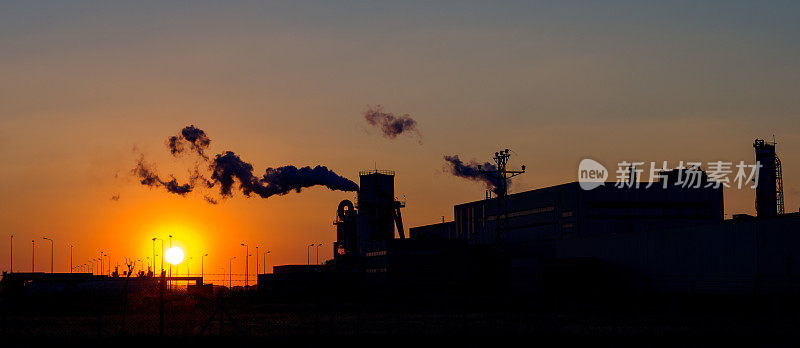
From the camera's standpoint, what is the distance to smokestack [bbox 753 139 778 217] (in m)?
115

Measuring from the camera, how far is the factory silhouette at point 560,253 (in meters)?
74.3

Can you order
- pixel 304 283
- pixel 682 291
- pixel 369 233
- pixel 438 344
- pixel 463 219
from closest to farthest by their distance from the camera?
pixel 438 344 → pixel 682 291 → pixel 304 283 → pixel 369 233 → pixel 463 219

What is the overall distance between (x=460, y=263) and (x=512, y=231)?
107 ft

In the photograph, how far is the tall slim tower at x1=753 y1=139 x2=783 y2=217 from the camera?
115 metres

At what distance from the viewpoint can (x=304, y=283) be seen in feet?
388

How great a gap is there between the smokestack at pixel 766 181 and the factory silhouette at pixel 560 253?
0.16 meters

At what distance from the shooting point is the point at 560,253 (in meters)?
112

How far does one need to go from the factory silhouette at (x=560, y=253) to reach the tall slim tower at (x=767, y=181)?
0.16m

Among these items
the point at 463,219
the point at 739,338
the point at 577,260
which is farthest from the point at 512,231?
the point at 739,338

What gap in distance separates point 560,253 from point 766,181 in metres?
27.6

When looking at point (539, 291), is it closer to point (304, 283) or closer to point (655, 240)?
point (655, 240)

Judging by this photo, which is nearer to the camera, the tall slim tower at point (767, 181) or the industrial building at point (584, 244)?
the industrial building at point (584, 244)

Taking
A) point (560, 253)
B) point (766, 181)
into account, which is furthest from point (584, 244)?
point (766, 181)

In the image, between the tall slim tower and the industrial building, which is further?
the tall slim tower
